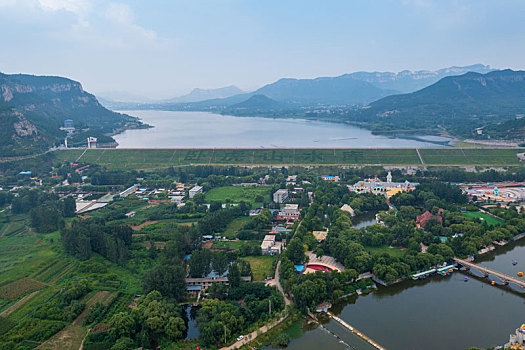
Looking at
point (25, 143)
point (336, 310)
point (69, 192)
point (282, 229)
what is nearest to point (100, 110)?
point (25, 143)

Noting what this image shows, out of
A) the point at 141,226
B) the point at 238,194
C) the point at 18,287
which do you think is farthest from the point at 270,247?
the point at 238,194

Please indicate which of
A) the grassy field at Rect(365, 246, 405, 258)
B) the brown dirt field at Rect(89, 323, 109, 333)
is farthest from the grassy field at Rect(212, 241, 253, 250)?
the brown dirt field at Rect(89, 323, 109, 333)

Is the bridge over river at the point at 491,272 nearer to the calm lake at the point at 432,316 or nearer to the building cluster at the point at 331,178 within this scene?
the calm lake at the point at 432,316

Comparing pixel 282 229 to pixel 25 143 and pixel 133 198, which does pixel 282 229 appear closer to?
pixel 133 198

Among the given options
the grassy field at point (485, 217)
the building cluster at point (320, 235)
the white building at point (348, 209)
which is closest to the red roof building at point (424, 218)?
the grassy field at point (485, 217)

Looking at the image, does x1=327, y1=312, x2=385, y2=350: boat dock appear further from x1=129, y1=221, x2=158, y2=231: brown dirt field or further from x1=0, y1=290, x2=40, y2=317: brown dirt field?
x1=129, y1=221, x2=158, y2=231: brown dirt field

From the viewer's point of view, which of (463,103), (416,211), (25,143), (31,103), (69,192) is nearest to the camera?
(416,211)
